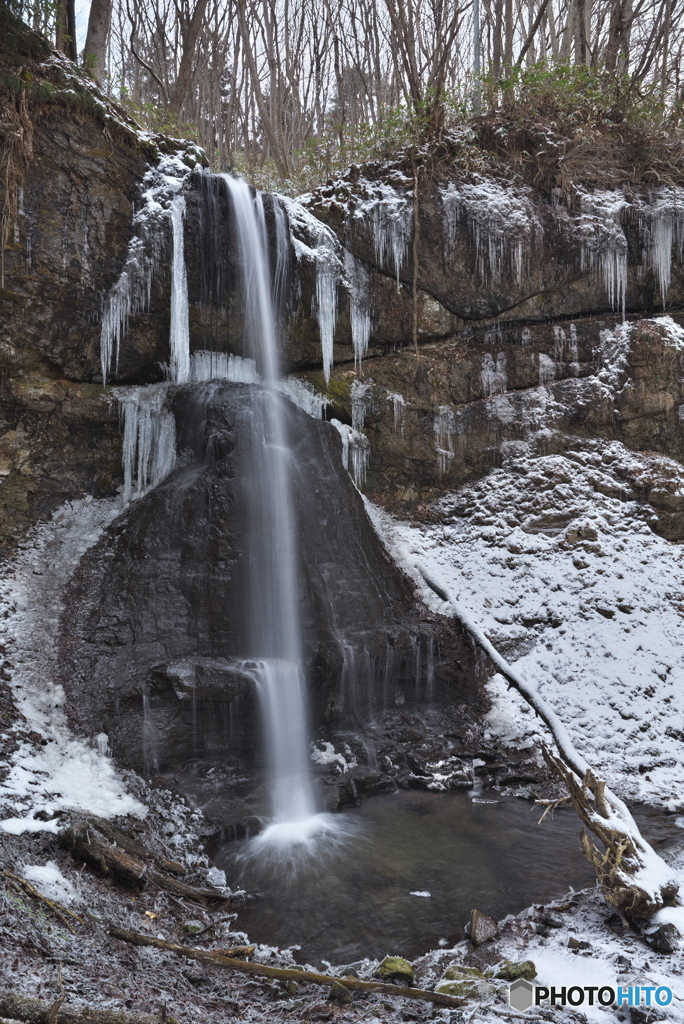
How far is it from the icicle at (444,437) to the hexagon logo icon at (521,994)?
288 inches

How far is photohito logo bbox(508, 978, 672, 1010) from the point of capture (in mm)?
3180

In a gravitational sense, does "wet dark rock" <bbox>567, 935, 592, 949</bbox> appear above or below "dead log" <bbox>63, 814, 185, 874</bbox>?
below

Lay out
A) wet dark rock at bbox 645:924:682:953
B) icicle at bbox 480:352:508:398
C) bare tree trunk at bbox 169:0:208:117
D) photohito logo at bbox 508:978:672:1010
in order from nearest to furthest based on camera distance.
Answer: photohito logo at bbox 508:978:672:1010
wet dark rock at bbox 645:924:682:953
icicle at bbox 480:352:508:398
bare tree trunk at bbox 169:0:208:117

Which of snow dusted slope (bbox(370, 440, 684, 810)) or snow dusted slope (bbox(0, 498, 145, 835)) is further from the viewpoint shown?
snow dusted slope (bbox(370, 440, 684, 810))

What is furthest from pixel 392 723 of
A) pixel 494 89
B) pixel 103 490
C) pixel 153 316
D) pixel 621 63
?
pixel 621 63

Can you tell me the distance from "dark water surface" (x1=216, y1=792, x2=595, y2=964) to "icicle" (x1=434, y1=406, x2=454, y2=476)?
5.29 meters

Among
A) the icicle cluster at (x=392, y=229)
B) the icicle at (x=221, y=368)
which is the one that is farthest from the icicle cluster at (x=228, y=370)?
the icicle cluster at (x=392, y=229)

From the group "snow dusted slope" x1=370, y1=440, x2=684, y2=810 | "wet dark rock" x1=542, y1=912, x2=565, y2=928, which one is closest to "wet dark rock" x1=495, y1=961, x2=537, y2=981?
"wet dark rock" x1=542, y1=912, x2=565, y2=928

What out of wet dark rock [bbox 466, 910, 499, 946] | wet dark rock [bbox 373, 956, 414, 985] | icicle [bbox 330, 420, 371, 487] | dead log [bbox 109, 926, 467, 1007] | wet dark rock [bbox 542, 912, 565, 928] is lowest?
wet dark rock [bbox 542, 912, 565, 928]

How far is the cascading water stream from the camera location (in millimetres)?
5922

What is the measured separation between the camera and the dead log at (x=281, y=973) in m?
3.24

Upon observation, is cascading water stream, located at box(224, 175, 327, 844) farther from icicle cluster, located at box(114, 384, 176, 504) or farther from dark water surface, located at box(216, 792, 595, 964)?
icicle cluster, located at box(114, 384, 176, 504)

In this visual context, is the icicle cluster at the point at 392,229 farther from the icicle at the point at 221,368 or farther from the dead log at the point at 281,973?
the dead log at the point at 281,973

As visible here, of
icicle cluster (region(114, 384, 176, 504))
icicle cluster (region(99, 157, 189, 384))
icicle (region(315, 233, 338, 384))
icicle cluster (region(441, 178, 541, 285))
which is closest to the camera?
icicle cluster (region(99, 157, 189, 384))
